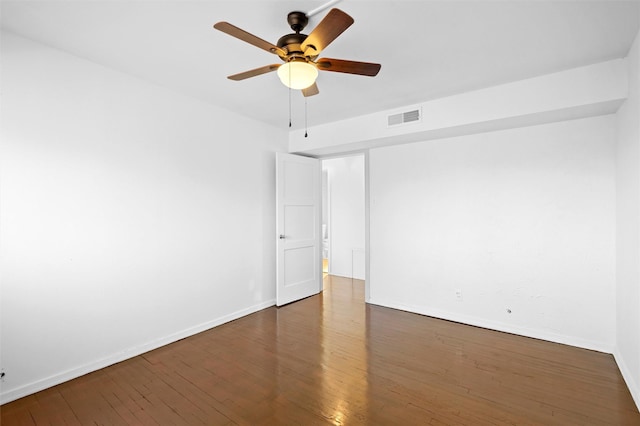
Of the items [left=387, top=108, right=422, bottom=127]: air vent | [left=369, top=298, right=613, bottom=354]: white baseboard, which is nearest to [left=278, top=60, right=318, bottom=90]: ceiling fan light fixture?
[left=387, top=108, right=422, bottom=127]: air vent

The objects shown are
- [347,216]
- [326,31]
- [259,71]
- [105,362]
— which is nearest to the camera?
[326,31]

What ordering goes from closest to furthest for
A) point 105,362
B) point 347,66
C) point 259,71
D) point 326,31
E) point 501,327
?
point 326,31 < point 347,66 < point 259,71 < point 105,362 < point 501,327

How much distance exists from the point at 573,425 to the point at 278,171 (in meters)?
3.72

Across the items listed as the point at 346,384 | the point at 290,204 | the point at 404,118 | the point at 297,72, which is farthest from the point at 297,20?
the point at 290,204

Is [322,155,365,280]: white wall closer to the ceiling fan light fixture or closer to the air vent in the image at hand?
the air vent

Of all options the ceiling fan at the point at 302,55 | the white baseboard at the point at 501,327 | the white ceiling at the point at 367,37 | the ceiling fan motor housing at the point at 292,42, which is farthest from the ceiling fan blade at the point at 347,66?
the white baseboard at the point at 501,327

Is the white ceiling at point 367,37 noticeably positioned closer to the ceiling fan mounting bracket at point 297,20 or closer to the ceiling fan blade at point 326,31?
the ceiling fan mounting bracket at point 297,20

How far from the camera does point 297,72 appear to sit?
76.8 inches

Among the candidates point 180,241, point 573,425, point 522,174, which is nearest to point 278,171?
point 180,241

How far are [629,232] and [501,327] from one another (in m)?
1.59

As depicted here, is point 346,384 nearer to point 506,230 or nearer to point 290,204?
point 506,230

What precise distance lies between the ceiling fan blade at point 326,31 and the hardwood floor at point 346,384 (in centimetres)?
237

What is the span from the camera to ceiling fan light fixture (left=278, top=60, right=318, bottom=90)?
1.93 meters

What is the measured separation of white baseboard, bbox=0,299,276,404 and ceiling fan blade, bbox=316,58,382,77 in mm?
2996
